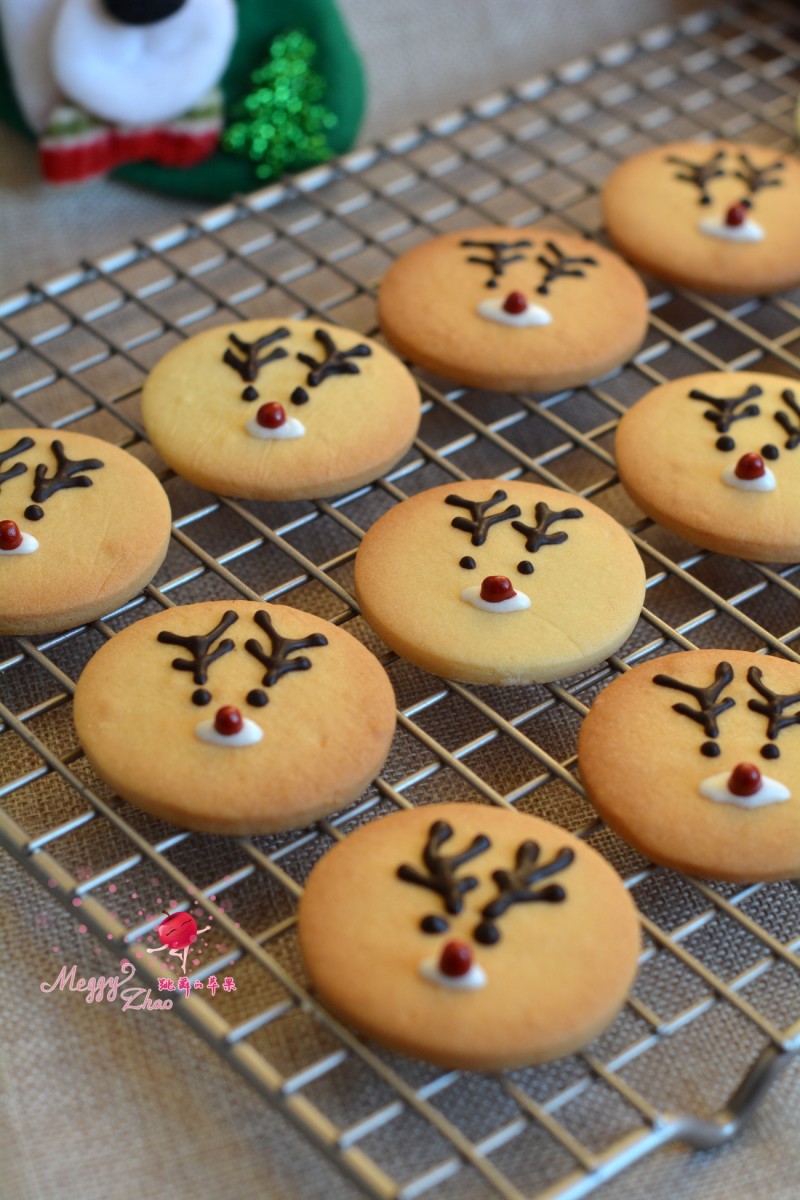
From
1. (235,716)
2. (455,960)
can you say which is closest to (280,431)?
(235,716)

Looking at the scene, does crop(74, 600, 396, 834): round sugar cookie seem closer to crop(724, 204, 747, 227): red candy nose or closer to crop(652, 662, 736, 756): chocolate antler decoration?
crop(652, 662, 736, 756): chocolate antler decoration

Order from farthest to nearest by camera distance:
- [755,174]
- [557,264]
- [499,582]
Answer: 1. [755,174]
2. [557,264]
3. [499,582]

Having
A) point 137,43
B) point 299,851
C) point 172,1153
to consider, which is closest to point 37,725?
point 299,851

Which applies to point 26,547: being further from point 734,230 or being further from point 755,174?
point 755,174

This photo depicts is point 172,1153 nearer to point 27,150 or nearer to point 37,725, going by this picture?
point 37,725

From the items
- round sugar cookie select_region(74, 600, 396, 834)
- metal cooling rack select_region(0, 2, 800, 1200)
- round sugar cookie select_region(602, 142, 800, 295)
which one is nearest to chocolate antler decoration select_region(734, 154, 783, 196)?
round sugar cookie select_region(602, 142, 800, 295)
